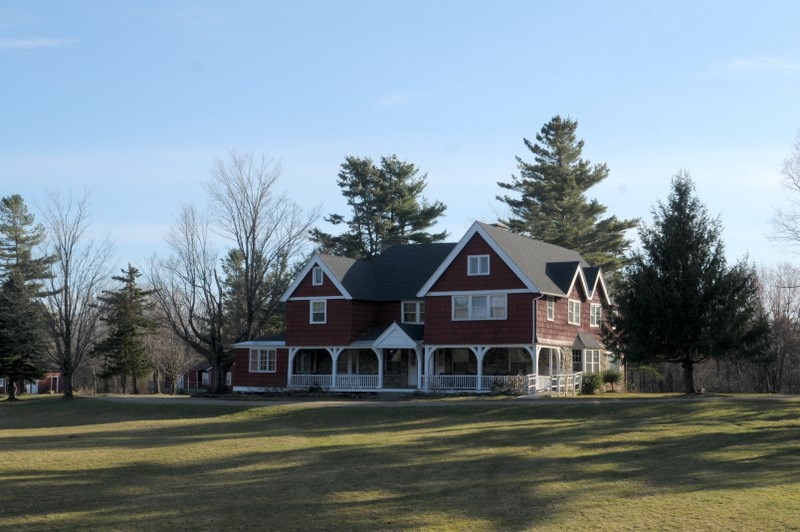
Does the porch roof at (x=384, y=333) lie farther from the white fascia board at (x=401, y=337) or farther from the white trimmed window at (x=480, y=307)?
the white trimmed window at (x=480, y=307)

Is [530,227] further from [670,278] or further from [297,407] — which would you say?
[297,407]

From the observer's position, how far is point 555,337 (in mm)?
47156

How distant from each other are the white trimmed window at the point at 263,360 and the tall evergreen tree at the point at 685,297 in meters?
21.1

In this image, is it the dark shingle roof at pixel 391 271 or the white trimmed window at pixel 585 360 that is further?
the dark shingle roof at pixel 391 271

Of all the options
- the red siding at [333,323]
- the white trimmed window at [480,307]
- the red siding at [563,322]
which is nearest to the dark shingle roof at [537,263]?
the red siding at [563,322]

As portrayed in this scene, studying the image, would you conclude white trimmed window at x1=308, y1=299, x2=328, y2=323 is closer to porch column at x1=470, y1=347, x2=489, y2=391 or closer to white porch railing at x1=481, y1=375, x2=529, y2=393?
porch column at x1=470, y1=347, x2=489, y2=391

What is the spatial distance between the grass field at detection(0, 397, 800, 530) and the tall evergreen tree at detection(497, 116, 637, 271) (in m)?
34.5

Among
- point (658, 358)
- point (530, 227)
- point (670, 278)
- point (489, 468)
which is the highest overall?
point (530, 227)

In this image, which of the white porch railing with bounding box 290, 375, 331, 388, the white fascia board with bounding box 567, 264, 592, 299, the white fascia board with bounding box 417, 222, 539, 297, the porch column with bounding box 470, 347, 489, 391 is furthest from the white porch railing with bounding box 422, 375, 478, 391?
the white fascia board with bounding box 567, 264, 592, 299

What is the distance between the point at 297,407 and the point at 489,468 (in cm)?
1788

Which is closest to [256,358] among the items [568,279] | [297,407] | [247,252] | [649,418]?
[247,252]

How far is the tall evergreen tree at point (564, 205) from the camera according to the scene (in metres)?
70.4

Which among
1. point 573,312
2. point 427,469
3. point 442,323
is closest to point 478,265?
point 442,323

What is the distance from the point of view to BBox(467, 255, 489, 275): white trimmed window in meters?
46.0
